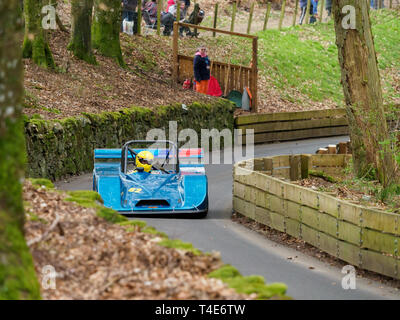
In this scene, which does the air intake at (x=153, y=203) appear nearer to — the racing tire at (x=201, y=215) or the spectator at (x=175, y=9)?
the racing tire at (x=201, y=215)

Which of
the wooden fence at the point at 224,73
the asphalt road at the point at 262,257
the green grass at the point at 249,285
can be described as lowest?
the asphalt road at the point at 262,257

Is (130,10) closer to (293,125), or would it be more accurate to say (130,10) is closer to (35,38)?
(293,125)

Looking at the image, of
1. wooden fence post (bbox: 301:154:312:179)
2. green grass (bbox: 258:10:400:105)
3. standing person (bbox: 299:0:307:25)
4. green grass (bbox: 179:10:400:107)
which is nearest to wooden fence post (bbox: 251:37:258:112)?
green grass (bbox: 179:10:400:107)

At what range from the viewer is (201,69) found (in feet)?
88.1

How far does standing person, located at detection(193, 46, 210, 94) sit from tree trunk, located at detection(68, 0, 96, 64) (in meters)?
3.71

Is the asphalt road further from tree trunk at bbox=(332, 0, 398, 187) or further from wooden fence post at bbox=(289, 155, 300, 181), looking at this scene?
tree trunk at bbox=(332, 0, 398, 187)

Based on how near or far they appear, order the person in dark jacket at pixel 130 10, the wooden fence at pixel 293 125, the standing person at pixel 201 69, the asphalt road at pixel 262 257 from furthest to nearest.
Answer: the person in dark jacket at pixel 130 10
the wooden fence at pixel 293 125
the standing person at pixel 201 69
the asphalt road at pixel 262 257

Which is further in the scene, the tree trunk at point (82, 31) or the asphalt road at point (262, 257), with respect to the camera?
the tree trunk at point (82, 31)

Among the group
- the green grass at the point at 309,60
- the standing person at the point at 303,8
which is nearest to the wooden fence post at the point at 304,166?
the green grass at the point at 309,60

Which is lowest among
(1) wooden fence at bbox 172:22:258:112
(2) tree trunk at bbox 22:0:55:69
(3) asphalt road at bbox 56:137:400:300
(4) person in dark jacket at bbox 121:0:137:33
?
(3) asphalt road at bbox 56:137:400:300

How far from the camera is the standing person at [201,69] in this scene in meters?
26.3

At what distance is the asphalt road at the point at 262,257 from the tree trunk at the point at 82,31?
798 centimetres

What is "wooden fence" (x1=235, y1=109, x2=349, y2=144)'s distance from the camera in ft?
87.6
